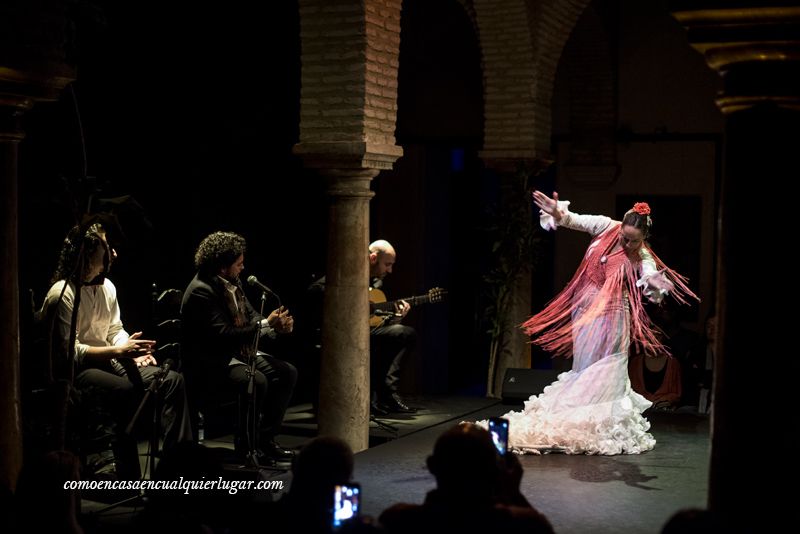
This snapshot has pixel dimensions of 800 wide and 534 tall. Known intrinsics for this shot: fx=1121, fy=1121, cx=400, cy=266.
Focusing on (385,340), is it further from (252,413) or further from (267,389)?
(252,413)

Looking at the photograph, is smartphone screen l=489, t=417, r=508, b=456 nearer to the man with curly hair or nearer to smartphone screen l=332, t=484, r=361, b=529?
smartphone screen l=332, t=484, r=361, b=529

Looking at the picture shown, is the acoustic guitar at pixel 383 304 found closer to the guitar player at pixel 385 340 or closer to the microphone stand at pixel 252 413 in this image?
the guitar player at pixel 385 340

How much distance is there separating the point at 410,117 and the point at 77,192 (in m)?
6.95

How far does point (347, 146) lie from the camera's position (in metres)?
7.24

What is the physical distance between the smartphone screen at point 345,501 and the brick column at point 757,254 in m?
1.21

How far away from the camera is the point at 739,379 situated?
3.74m

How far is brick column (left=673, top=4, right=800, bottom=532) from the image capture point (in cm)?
366

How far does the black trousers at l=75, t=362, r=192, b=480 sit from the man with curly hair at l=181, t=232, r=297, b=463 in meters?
0.30

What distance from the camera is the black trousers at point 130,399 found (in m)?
6.36

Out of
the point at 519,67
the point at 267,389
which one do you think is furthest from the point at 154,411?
the point at 519,67

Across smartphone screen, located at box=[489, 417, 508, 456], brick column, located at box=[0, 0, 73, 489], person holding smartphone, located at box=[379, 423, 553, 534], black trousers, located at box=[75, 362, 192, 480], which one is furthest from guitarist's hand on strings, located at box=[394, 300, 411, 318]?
person holding smartphone, located at box=[379, 423, 553, 534]

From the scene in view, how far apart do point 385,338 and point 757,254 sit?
563cm

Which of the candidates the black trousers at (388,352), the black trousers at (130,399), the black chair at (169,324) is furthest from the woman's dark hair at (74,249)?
the black trousers at (388,352)

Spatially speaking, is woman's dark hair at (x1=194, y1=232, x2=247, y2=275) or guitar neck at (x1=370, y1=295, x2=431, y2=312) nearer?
woman's dark hair at (x1=194, y1=232, x2=247, y2=275)
